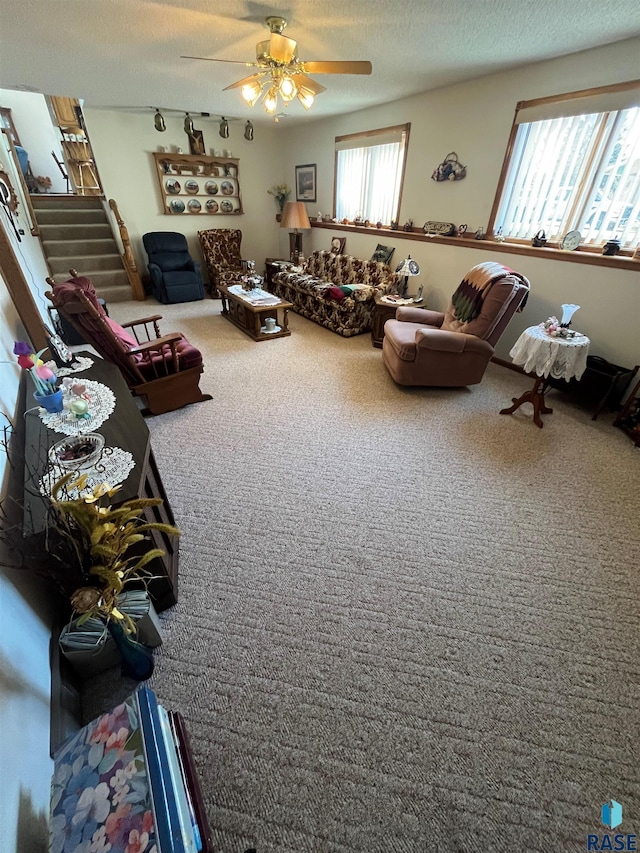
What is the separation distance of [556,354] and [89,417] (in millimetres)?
2904

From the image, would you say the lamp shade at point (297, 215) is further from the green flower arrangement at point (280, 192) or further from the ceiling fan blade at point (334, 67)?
the ceiling fan blade at point (334, 67)

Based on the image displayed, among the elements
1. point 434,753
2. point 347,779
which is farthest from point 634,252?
point 347,779

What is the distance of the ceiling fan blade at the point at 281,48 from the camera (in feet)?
6.58

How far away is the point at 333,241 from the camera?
5488 mm

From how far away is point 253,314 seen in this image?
13.8ft

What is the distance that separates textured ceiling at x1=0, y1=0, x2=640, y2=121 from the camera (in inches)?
80.7

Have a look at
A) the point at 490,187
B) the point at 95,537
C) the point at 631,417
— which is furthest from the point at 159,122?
the point at 631,417

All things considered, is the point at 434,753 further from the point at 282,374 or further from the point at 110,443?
the point at 282,374

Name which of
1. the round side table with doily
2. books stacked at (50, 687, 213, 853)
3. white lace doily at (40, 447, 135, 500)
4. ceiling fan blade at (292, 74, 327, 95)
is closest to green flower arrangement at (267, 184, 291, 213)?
ceiling fan blade at (292, 74, 327, 95)

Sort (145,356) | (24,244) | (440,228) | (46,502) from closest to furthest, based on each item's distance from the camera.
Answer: (46,502)
(145,356)
(24,244)
(440,228)

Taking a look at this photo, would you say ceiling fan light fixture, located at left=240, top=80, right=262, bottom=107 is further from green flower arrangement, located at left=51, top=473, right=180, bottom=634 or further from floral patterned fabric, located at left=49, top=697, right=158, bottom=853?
floral patterned fabric, located at left=49, top=697, right=158, bottom=853

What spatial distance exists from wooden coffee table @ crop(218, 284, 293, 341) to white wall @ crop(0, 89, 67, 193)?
17.8 ft

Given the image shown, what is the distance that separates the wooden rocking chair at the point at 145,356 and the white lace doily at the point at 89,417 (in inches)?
28.1

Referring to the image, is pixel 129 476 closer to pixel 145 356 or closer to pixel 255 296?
pixel 145 356
